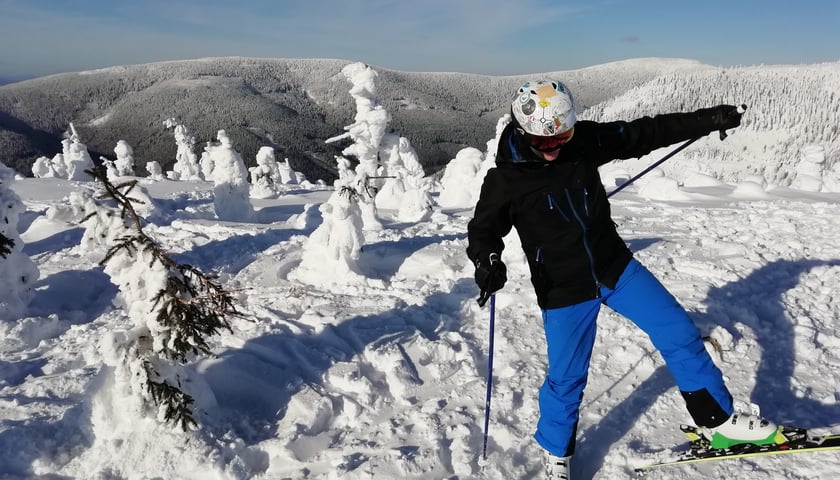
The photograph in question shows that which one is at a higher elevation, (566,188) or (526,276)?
(566,188)

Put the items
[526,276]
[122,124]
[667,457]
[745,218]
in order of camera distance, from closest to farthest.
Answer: [667,457] < [526,276] < [745,218] < [122,124]

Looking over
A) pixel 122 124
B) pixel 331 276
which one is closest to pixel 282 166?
pixel 331 276

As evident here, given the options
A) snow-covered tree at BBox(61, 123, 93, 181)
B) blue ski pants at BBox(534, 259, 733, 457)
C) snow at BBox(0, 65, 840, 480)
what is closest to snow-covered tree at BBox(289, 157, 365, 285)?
snow at BBox(0, 65, 840, 480)

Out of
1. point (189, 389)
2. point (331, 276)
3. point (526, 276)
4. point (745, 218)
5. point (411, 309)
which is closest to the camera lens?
point (189, 389)

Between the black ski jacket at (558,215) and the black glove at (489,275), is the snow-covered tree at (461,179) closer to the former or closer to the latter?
the black ski jacket at (558,215)

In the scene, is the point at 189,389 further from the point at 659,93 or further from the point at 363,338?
the point at 659,93

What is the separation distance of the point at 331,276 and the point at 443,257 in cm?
181

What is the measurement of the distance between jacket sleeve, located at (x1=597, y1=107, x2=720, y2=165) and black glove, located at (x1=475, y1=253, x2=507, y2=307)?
96 centimetres

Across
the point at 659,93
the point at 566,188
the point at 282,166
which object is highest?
the point at 659,93

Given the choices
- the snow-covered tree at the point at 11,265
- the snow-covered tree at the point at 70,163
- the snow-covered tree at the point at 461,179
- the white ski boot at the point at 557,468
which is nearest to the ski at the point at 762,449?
the white ski boot at the point at 557,468

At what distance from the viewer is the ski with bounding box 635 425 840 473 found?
2.92 m

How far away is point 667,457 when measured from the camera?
310cm

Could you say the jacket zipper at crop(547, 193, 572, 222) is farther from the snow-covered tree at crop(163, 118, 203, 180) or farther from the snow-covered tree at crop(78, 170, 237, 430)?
the snow-covered tree at crop(163, 118, 203, 180)

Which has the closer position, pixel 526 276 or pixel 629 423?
pixel 629 423
